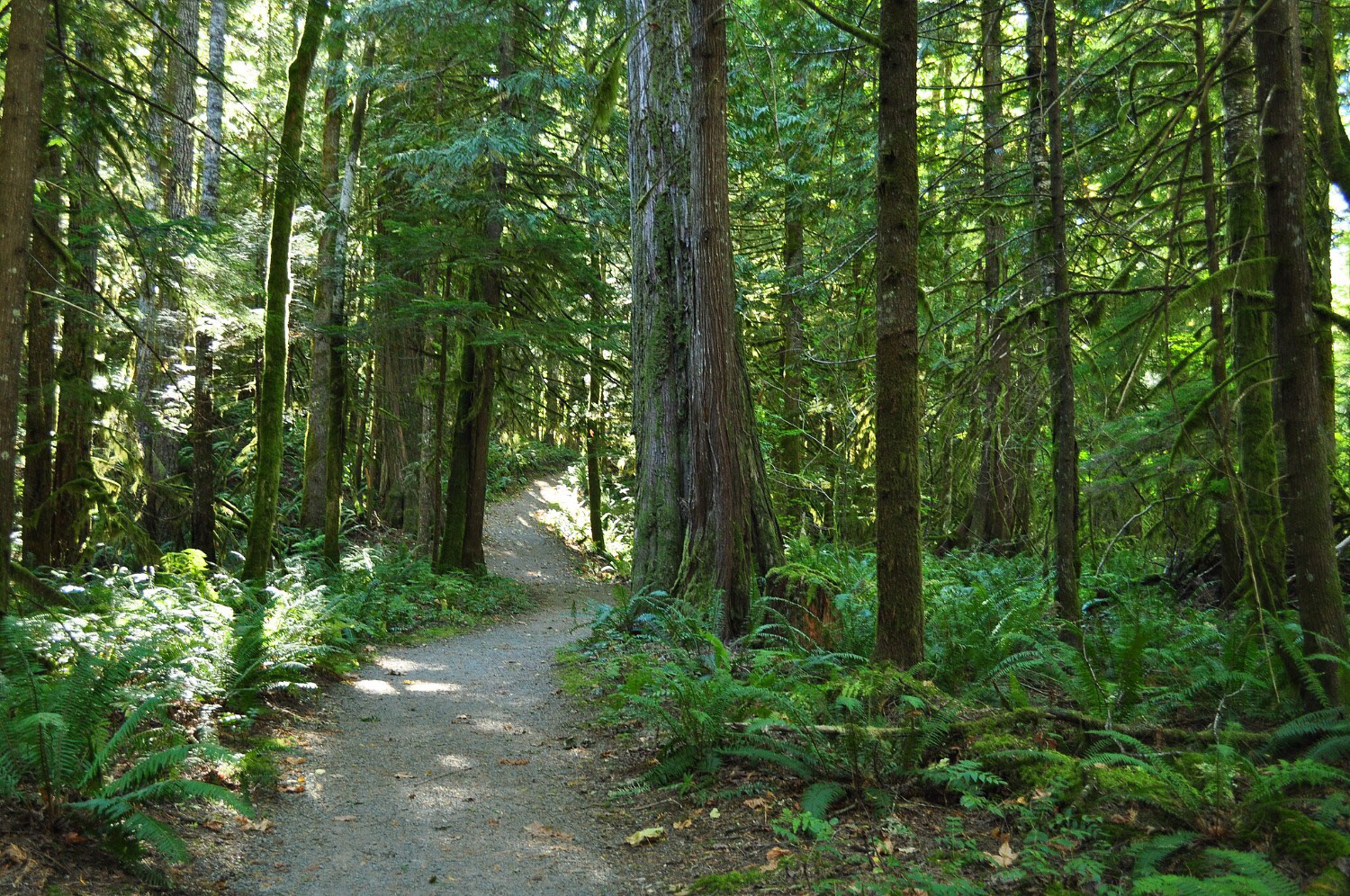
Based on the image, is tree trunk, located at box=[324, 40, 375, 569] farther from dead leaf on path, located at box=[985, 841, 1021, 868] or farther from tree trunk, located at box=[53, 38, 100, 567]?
dead leaf on path, located at box=[985, 841, 1021, 868]

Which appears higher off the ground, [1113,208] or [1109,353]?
[1113,208]

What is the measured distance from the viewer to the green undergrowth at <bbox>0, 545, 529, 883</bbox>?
143 inches

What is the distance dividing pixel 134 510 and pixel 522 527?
604 inches

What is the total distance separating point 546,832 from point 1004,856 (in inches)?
95.1

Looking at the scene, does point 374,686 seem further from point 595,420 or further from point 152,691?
point 595,420

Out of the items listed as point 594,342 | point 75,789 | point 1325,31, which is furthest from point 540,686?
point 1325,31

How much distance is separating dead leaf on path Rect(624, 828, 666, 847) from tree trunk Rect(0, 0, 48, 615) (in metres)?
3.77

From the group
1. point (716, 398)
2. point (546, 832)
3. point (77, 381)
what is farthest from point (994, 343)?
point (77, 381)

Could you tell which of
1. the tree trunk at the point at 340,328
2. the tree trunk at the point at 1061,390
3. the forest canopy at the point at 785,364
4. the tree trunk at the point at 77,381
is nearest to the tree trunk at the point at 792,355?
the forest canopy at the point at 785,364

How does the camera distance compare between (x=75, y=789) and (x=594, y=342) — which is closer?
(x=75, y=789)

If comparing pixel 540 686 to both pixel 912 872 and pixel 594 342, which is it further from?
pixel 594 342

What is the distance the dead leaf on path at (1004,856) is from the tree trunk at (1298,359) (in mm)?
2040

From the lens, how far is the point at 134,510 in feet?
37.3

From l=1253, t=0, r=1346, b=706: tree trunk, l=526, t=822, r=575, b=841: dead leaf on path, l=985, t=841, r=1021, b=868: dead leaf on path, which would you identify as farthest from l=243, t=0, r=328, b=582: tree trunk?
l=1253, t=0, r=1346, b=706: tree trunk
